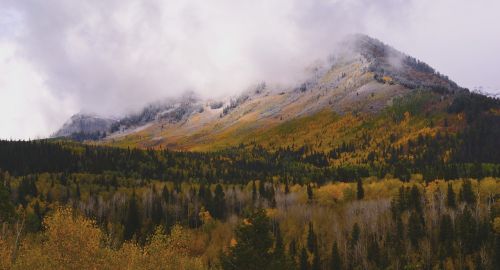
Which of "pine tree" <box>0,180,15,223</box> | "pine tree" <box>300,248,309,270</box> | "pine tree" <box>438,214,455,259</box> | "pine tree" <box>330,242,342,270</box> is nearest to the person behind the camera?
"pine tree" <box>0,180,15,223</box>

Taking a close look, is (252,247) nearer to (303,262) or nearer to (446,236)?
(303,262)

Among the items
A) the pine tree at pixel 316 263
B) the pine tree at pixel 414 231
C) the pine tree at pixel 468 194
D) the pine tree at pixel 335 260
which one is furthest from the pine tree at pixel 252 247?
the pine tree at pixel 468 194

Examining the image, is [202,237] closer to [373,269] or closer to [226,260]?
[373,269]

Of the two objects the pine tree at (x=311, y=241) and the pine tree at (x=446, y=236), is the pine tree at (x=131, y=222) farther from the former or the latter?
the pine tree at (x=446, y=236)

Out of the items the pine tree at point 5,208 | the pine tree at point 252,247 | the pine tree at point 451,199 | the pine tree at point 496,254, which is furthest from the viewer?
the pine tree at point 451,199

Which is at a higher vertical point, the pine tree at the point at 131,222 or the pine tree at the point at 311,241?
the pine tree at the point at 131,222

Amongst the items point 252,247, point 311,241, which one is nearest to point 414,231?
point 311,241

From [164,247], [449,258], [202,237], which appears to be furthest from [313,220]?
[164,247]

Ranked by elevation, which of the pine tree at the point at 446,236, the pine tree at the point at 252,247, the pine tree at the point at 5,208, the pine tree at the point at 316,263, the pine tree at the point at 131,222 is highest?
the pine tree at the point at 5,208

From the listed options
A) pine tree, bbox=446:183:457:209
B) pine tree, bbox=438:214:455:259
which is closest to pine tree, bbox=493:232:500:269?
pine tree, bbox=438:214:455:259

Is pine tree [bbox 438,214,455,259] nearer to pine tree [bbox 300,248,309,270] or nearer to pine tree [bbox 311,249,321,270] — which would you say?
pine tree [bbox 311,249,321,270]

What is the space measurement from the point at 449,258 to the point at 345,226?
39.9 m

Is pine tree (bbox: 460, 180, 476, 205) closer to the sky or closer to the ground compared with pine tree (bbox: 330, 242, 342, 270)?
closer to the sky

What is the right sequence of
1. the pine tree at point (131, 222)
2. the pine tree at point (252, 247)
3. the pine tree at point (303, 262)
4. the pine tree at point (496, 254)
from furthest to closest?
the pine tree at point (131, 222), the pine tree at point (303, 262), the pine tree at point (496, 254), the pine tree at point (252, 247)
